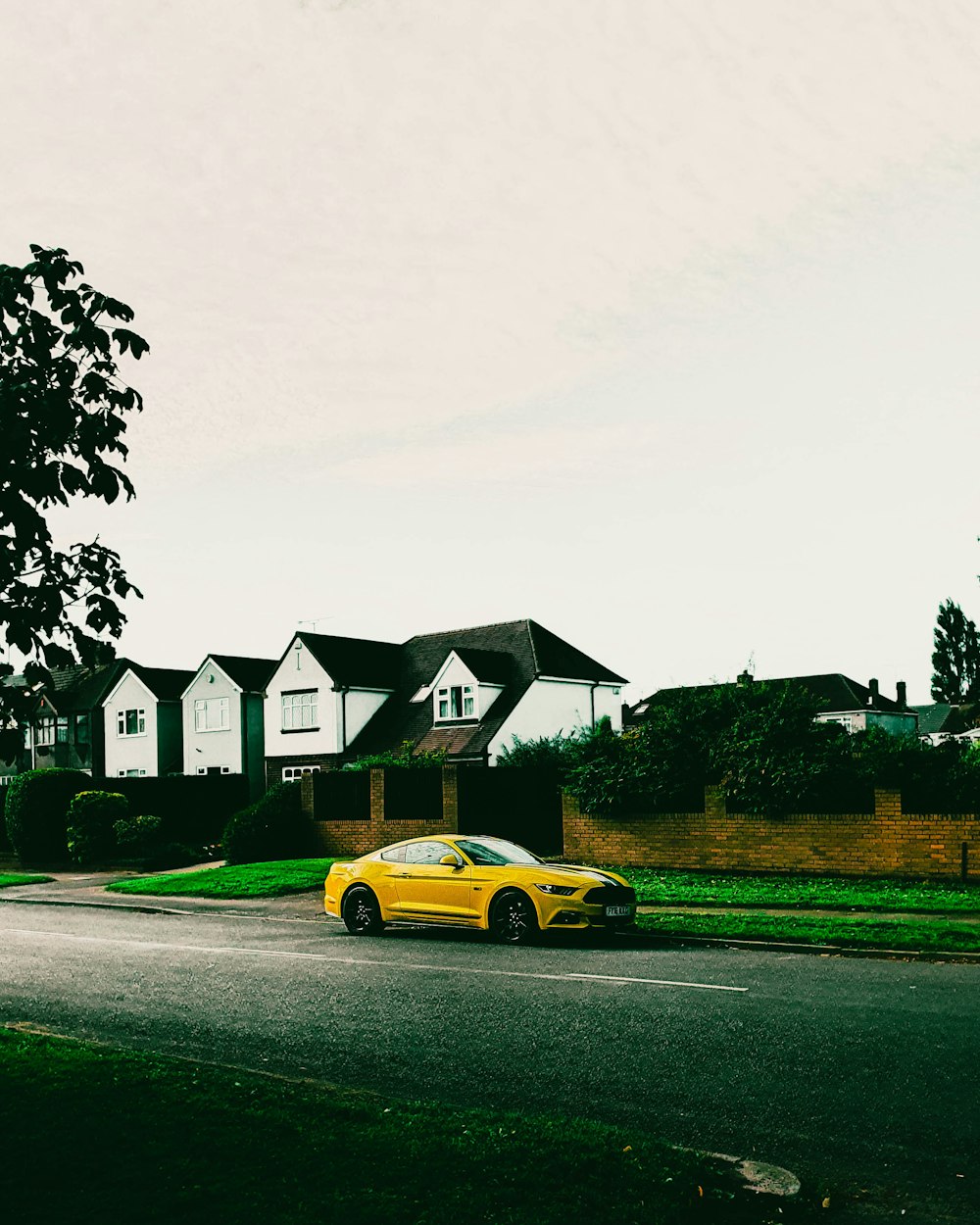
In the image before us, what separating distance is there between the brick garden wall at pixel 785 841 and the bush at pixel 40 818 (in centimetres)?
1795

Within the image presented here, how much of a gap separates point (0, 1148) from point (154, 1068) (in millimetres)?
2108

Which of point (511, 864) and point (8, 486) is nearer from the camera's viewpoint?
point (8, 486)

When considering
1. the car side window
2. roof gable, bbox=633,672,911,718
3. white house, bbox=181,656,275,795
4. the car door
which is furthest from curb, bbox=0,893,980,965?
roof gable, bbox=633,672,911,718

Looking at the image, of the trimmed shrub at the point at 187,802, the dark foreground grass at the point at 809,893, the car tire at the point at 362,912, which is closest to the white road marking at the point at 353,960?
the car tire at the point at 362,912

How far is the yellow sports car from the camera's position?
16109mm

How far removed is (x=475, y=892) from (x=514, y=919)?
0.71 meters

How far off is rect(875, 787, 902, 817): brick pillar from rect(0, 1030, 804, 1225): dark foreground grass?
53.3 feet

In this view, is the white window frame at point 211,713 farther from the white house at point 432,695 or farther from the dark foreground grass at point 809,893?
the dark foreground grass at point 809,893

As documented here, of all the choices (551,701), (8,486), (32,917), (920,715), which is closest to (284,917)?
(32,917)

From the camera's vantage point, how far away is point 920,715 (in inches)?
3831

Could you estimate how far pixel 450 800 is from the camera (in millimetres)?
29688

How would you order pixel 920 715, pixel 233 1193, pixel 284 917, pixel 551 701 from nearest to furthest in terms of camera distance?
pixel 233 1193 → pixel 284 917 → pixel 551 701 → pixel 920 715

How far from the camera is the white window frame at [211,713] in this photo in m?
52.3

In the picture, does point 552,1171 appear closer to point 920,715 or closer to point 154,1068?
→ point 154,1068
